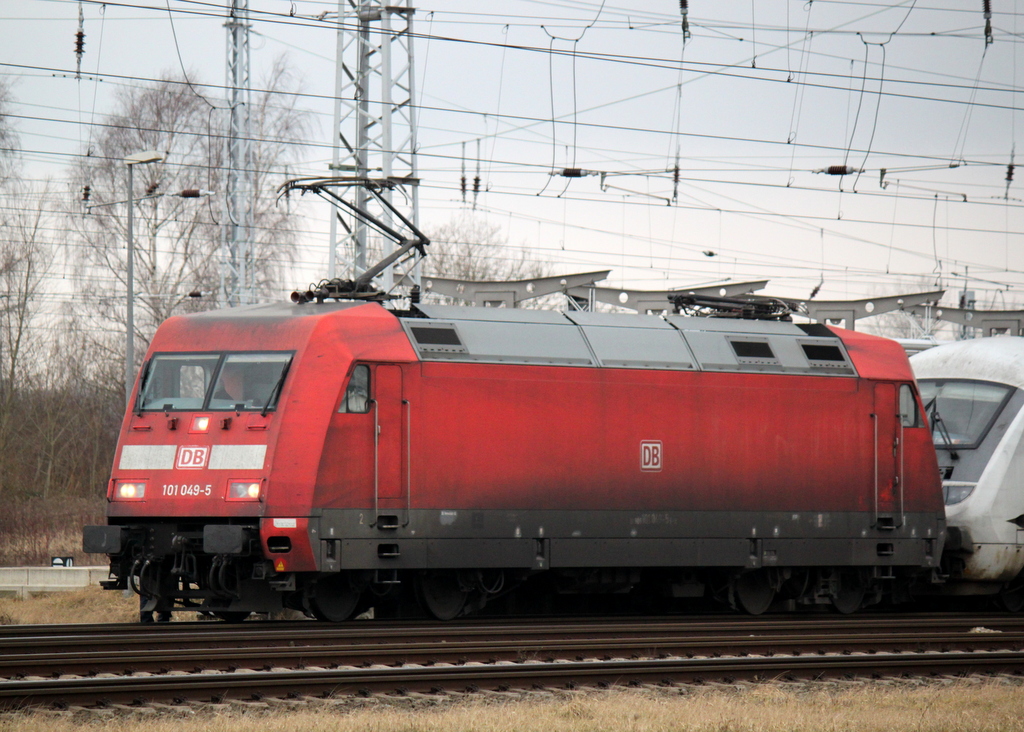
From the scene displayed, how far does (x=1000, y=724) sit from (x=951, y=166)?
18.8 metres

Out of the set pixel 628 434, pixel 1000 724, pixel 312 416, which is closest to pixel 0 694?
pixel 312 416

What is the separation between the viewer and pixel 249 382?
1387 cm

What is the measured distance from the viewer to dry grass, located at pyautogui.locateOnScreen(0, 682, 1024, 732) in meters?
8.80

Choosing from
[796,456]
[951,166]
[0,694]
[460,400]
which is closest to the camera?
[0,694]

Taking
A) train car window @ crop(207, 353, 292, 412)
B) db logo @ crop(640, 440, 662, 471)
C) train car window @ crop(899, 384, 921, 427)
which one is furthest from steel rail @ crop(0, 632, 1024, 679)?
train car window @ crop(899, 384, 921, 427)

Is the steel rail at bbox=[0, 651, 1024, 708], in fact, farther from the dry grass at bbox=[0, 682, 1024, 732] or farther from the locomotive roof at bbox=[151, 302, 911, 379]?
the locomotive roof at bbox=[151, 302, 911, 379]

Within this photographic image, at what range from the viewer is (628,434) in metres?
15.5

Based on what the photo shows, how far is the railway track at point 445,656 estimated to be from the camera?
1008 cm

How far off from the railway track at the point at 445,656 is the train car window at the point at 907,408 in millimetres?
3224

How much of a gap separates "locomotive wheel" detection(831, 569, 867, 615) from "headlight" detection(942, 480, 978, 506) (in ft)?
6.04

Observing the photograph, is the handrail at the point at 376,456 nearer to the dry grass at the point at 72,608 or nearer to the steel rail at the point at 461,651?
the steel rail at the point at 461,651

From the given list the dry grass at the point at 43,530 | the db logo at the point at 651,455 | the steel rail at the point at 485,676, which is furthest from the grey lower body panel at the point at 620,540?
the dry grass at the point at 43,530

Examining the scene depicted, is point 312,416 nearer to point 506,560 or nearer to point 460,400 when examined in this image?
point 460,400

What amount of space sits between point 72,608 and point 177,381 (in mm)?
8154
